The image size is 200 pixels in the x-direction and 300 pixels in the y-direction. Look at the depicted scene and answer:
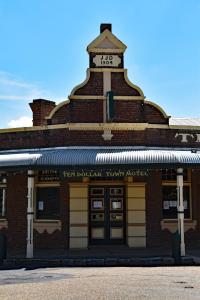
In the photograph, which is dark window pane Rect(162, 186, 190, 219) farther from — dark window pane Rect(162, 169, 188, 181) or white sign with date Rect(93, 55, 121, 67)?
white sign with date Rect(93, 55, 121, 67)

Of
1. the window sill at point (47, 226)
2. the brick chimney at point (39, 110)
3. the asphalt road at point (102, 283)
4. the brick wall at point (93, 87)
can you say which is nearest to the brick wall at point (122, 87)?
the brick wall at point (93, 87)

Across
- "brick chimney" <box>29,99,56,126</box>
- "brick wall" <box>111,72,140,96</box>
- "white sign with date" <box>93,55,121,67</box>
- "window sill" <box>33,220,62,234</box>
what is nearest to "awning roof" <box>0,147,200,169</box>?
"brick wall" <box>111,72,140,96</box>

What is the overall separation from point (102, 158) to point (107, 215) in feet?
9.73

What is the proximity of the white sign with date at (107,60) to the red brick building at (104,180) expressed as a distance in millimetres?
37

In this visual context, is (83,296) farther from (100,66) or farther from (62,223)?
(100,66)

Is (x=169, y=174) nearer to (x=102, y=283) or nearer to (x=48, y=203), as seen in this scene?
(x=48, y=203)

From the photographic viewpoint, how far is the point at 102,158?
15.8 metres

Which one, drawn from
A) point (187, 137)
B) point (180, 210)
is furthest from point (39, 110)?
point (180, 210)

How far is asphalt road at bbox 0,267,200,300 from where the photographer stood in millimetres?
9133

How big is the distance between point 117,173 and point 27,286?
23.3ft

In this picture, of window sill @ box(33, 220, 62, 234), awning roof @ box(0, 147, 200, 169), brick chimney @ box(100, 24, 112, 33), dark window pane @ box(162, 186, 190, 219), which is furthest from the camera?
brick chimney @ box(100, 24, 112, 33)

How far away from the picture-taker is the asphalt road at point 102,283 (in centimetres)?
913

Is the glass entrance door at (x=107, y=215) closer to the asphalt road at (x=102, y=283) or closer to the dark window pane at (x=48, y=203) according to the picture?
the dark window pane at (x=48, y=203)

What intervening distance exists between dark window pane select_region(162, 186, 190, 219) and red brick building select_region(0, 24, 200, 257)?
0.04 meters
